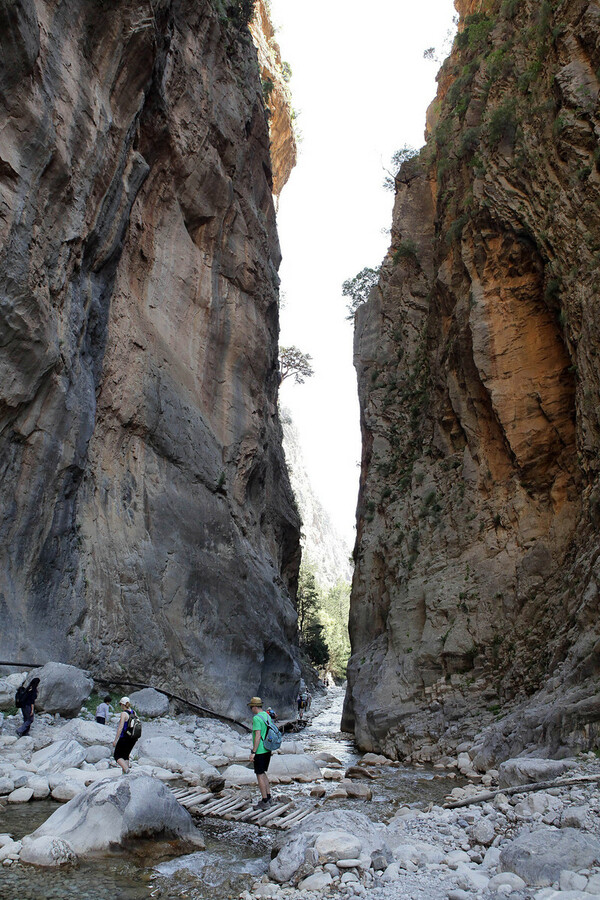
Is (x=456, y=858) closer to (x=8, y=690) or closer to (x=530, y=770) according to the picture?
(x=530, y=770)

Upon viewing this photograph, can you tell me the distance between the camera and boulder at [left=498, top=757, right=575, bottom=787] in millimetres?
7449

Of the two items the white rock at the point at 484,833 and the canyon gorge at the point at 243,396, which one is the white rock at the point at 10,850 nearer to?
the white rock at the point at 484,833

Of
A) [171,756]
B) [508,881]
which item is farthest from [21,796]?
[508,881]

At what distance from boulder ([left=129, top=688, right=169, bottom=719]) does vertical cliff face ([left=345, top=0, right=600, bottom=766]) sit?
5.82m

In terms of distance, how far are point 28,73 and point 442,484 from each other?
15.5 meters

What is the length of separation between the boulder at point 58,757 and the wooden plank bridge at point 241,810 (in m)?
1.66

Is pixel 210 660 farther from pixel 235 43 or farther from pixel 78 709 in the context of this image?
pixel 235 43

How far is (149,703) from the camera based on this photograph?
558 inches

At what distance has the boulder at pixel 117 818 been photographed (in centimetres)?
563

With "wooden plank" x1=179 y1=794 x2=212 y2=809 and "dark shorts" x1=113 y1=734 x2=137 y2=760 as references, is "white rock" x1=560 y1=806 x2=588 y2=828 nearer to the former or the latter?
"wooden plank" x1=179 y1=794 x2=212 y2=809

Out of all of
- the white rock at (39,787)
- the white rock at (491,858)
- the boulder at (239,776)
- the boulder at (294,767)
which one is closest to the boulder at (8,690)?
the white rock at (39,787)

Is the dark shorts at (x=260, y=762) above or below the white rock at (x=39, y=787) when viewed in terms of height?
above

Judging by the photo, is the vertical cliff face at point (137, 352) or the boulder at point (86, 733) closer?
the boulder at point (86, 733)

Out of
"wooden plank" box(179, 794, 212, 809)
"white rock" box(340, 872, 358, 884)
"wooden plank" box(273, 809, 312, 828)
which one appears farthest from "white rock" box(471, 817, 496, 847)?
"wooden plank" box(179, 794, 212, 809)
